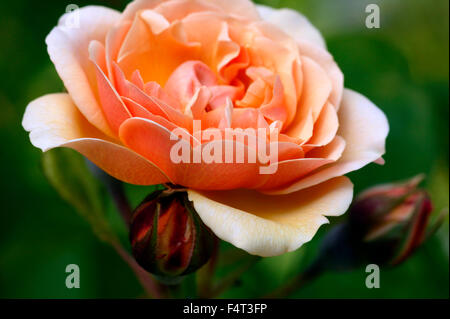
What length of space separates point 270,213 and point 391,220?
6.9 inches

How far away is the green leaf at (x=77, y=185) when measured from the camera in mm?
589

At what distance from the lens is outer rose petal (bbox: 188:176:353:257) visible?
15.2 inches

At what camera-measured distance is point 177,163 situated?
40 cm

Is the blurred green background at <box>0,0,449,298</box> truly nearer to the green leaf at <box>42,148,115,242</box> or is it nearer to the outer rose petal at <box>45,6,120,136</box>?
the green leaf at <box>42,148,115,242</box>

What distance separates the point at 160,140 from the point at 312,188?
147mm

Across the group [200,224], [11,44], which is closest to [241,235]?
[200,224]

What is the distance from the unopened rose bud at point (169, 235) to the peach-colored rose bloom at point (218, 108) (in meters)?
0.02

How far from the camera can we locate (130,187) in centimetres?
74

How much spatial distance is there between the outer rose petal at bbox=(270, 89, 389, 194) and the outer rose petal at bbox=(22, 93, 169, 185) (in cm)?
11

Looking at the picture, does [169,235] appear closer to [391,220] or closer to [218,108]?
[218,108]

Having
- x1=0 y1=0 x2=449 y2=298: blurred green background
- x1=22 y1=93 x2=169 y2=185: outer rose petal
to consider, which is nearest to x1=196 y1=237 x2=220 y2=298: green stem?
x1=0 y1=0 x2=449 y2=298: blurred green background

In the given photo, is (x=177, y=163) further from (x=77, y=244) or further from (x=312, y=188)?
(x=77, y=244)

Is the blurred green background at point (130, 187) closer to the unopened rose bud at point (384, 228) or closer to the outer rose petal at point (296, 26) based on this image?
the unopened rose bud at point (384, 228)

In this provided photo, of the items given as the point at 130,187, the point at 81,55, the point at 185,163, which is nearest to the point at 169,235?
the point at 185,163
